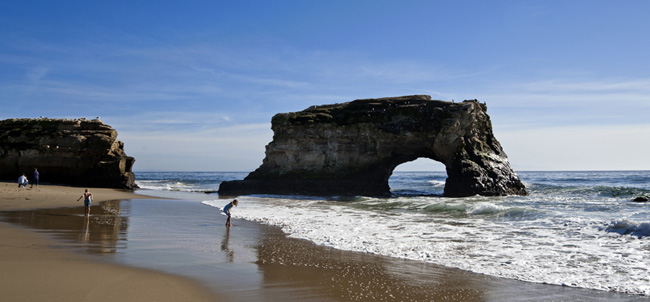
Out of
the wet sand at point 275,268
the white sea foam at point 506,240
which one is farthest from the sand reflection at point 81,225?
the white sea foam at point 506,240

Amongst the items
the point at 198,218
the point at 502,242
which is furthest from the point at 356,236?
the point at 198,218

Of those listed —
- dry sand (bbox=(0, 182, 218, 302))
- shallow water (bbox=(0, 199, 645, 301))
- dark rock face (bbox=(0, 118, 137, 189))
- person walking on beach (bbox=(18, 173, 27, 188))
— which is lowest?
shallow water (bbox=(0, 199, 645, 301))

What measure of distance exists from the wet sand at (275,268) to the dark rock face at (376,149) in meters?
18.3

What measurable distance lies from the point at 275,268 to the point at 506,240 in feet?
19.2

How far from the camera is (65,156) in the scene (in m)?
32.4

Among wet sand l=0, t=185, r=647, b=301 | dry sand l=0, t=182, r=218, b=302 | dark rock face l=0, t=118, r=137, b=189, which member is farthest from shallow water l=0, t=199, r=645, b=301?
dark rock face l=0, t=118, r=137, b=189

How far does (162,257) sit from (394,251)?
4486mm

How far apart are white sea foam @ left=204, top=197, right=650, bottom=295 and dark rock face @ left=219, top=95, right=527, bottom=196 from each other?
Answer: 11871mm

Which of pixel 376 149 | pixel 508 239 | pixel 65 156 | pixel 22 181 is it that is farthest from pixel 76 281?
pixel 65 156

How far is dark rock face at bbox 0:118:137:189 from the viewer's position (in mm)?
32219

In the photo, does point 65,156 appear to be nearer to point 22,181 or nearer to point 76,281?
point 22,181

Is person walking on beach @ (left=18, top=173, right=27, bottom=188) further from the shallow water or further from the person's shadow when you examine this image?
the person's shadow

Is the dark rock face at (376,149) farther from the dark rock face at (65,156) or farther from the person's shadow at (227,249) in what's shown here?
the person's shadow at (227,249)

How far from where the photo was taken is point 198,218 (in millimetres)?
14547
